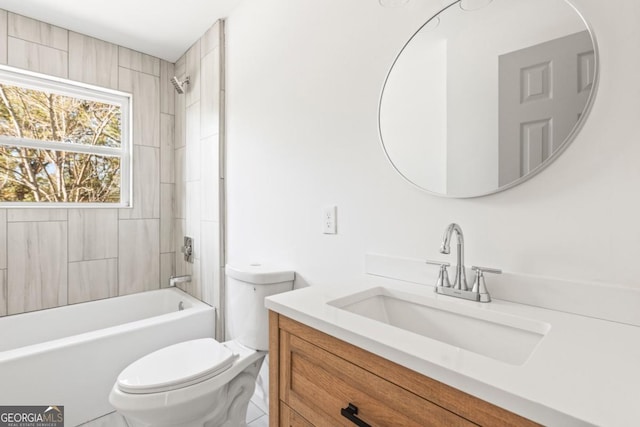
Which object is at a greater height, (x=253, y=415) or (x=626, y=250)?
(x=626, y=250)

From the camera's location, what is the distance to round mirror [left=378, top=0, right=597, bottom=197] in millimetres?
846

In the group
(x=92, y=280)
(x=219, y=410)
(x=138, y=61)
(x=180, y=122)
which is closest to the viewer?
(x=219, y=410)

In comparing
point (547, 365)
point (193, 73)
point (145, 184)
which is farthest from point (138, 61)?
point (547, 365)

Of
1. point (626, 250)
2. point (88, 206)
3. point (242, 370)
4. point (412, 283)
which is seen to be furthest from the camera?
point (88, 206)

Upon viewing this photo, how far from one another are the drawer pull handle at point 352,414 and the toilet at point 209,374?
837mm

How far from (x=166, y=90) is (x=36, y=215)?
140cm

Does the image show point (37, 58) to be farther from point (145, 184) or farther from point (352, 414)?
point (352, 414)

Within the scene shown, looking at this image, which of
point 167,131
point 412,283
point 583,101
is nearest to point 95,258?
point 167,131

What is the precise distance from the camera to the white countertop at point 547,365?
1.46 ft

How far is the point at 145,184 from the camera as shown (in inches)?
106

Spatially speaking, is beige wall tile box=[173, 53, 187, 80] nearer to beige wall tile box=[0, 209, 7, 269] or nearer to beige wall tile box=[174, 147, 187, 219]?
beige wall tile box=[174, 147, 187, 219]

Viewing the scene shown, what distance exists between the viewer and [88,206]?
7.89 feet

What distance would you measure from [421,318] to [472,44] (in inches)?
35.5

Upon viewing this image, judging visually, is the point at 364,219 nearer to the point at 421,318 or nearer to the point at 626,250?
the point at 421,318
